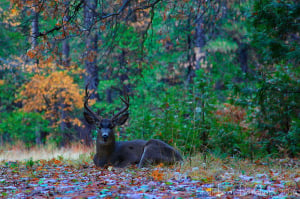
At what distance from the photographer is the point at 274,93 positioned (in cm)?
1054

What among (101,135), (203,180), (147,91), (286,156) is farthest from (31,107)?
(203,180)

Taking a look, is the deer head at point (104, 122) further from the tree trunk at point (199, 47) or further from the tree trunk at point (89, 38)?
the tree trunk at point (199, 47)

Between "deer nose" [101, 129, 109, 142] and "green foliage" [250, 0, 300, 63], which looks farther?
"green foliage" [250, 0, 300, 63]

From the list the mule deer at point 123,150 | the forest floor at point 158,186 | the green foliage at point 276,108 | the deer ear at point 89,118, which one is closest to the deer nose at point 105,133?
the mule deer at point 123,150

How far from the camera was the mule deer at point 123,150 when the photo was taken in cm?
916

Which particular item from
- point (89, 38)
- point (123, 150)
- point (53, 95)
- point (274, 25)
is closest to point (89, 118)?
point (123, 150)

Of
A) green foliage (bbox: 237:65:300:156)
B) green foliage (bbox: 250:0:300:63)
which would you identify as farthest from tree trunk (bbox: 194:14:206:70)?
green foliage (bbox: 250:0:300:63)

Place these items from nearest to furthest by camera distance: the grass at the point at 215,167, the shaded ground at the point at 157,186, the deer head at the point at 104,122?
the shaded ground at the point at 157,186 < the grass at the point at 215,167 < the deer head at the point at 104,122

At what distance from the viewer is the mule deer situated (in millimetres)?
9164

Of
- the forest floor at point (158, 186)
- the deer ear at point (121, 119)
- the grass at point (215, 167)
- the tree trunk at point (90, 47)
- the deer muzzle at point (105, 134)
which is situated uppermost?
the tree trunk at point (90, 47)

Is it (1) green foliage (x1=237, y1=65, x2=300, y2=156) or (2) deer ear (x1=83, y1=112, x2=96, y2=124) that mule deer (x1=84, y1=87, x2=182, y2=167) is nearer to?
(2) deer ear (x1=83, y1=112, x2=96, y2=124)

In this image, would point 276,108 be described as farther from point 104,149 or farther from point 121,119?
point 104,149

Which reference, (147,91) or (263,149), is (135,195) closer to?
(263,149)

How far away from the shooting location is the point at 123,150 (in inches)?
384
